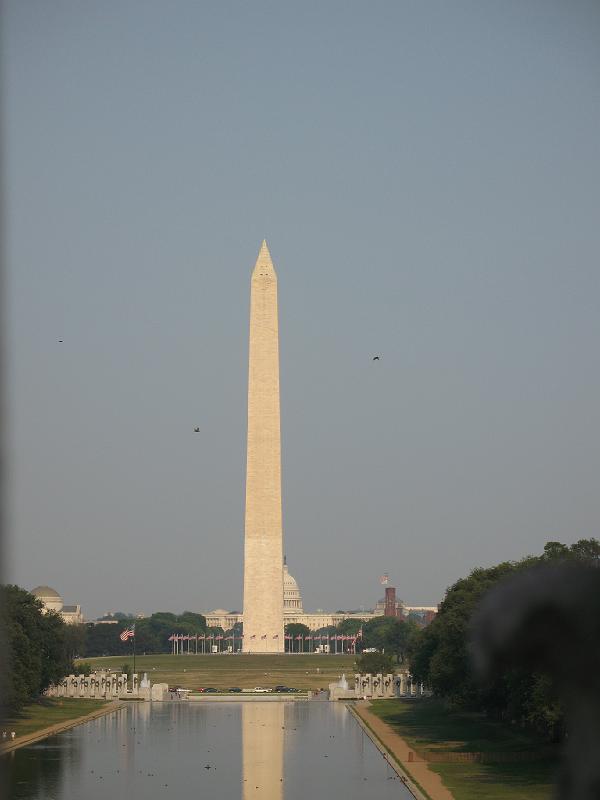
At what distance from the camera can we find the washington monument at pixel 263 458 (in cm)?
9362

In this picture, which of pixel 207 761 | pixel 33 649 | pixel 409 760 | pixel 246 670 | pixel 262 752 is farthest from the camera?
pixel 246 670

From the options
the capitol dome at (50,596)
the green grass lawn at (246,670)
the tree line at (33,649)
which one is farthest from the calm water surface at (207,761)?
the capitol dome at (50,596)

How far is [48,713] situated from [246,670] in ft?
106

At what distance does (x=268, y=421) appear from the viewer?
95.3 metres

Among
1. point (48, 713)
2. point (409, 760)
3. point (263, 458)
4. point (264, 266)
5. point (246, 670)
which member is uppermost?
point (264, 266)

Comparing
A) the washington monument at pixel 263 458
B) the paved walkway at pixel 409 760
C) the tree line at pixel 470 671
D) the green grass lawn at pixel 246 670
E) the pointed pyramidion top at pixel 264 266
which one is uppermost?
the pointed pyramidion top at pixel 264 266

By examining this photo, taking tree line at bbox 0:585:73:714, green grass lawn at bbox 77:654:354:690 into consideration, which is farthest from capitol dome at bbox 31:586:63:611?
tree line at bbox 0:585:73:714

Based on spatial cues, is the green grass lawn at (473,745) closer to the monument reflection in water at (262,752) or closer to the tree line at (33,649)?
the monument reflection in water at (262,752)

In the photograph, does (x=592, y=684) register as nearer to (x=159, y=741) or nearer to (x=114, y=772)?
(x=114, y=772)

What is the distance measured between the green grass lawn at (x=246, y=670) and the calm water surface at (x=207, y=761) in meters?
30.1

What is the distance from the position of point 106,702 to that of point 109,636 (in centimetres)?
8123

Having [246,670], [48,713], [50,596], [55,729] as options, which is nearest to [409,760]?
[55,729]

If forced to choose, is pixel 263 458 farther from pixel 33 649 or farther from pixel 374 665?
pixel 33 649

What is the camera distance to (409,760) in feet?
126
